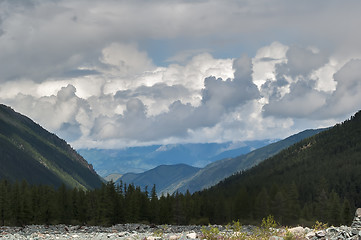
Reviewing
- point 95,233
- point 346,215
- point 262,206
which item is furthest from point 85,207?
point 346,215

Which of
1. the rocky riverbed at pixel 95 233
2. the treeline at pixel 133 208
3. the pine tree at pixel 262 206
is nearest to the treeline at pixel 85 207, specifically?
the treeline at pixel 133 208

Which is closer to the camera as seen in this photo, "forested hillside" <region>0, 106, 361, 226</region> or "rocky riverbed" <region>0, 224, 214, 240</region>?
"rocky riverbed" <region>0, 224, 214, 240</region>

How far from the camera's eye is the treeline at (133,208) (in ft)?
452

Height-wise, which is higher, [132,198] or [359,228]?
[132,198]

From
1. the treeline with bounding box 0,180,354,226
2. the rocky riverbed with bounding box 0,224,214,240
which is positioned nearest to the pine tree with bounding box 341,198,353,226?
the treeline with bounding box 0,180,354,226

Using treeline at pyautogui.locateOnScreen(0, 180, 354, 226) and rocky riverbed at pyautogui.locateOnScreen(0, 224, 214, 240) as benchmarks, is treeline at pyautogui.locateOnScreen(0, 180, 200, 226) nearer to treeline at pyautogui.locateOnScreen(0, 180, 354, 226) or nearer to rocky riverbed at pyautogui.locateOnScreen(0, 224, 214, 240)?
treeline at pyautogui.locateOnScreen(0, 180, 354, 226)

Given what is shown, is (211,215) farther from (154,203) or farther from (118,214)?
(118,214)

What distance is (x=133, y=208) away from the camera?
495 feet

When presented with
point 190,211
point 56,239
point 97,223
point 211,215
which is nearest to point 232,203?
point 211,215

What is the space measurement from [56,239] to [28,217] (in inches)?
4069

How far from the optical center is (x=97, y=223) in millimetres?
135375

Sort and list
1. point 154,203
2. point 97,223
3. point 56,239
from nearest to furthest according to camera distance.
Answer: point 56,239 → point 97,223 → point 154,203

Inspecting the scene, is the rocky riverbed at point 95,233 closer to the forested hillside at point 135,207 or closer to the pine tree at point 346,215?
the forested hillside at point 135,207

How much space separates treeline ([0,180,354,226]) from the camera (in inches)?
5423
